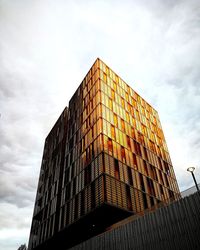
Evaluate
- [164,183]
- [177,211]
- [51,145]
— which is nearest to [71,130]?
[51,145]

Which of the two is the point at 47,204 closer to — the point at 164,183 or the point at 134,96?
the point at 164,183

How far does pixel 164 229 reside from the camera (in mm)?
12273

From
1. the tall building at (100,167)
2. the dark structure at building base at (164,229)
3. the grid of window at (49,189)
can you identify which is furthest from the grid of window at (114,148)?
the dark structure at building base at (164,229)

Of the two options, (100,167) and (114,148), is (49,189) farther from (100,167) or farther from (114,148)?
(114,148)

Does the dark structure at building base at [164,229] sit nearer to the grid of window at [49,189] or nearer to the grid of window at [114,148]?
the grid of window at [114,148]

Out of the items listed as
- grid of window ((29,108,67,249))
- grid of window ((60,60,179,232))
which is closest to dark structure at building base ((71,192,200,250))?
grid of window ((60,60,179,232))

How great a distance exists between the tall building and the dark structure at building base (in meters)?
10.00

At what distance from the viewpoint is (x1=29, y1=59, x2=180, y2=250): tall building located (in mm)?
27609

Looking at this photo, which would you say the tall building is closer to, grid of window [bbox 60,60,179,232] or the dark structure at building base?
grid of window [bbox 60,60,179,232]

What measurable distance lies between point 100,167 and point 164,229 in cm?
1648

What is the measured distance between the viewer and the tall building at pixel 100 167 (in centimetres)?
2761

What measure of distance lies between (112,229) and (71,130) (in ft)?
96.7

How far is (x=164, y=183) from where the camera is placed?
126 ft

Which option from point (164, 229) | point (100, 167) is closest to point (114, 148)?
point (100, 167)
